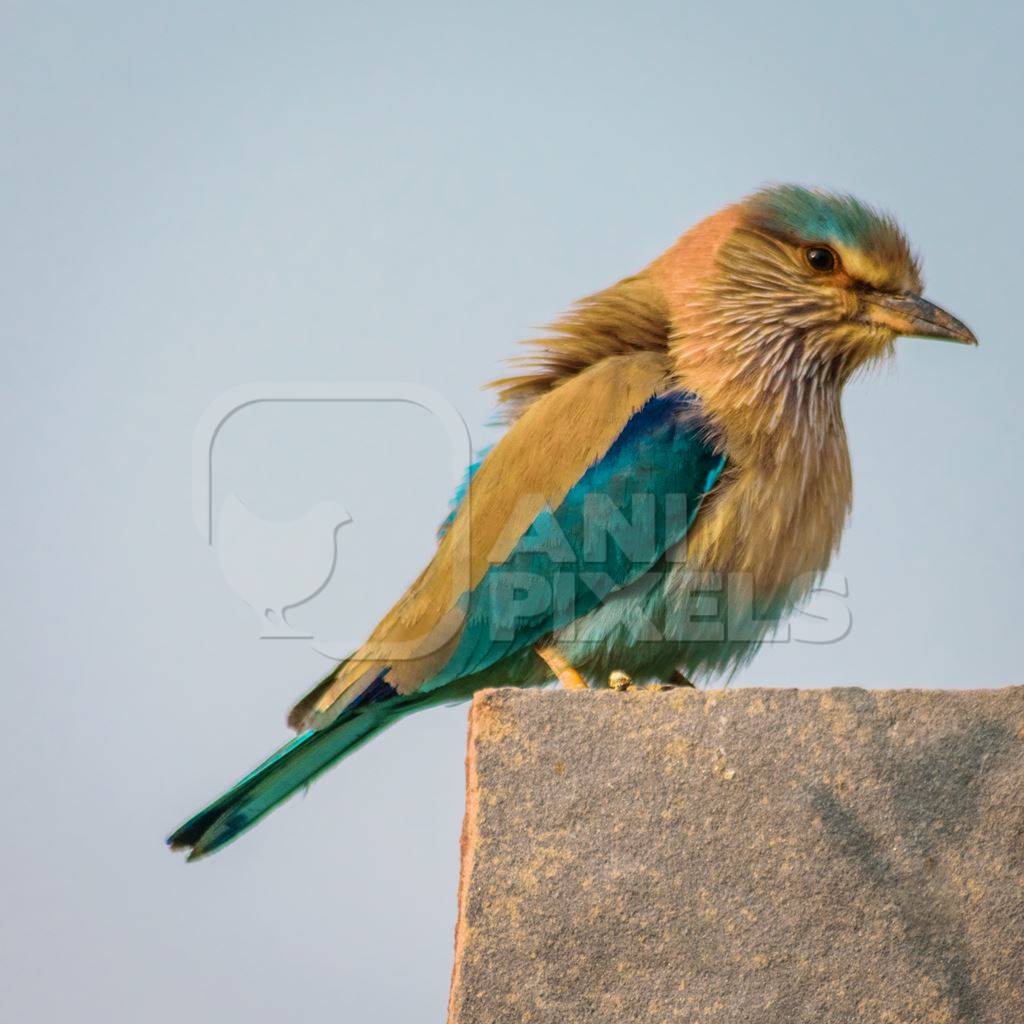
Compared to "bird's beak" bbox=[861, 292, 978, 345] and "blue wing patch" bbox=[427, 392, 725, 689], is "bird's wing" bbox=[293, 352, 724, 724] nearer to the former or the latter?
"blue wing patch" bbox=[427, 392, 725, 689]

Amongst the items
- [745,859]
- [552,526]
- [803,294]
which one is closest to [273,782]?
[552,526]

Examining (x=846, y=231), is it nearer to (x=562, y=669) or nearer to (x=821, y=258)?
(x=821, y=258)

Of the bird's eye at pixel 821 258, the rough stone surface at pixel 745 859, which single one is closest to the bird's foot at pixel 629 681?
the rough stone surface at pixel 745 859

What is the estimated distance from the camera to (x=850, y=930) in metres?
3.46

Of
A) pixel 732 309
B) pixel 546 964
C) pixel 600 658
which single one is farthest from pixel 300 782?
pixel 732 309

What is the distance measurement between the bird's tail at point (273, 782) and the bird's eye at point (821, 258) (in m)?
2.20

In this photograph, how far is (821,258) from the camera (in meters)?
5.52

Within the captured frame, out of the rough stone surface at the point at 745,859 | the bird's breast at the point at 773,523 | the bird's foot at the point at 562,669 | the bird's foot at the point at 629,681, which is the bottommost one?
the rough stone surface at the point at 745,859

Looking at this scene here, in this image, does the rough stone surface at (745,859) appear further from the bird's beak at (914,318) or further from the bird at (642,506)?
the bird's beak at (914,318)

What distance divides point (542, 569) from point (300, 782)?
1159 millimetres

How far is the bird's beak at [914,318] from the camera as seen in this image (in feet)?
17.7

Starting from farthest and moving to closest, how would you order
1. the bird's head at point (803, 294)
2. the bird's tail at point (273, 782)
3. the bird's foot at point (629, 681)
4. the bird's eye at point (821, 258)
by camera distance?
the bird's eye at point (821, 258) < the bird's head at point (803, 294) < the bird's tail at point (273, 782) < the bird's foot at point (629, 681)

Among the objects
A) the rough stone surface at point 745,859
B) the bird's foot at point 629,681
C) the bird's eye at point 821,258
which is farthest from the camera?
the bird's eye at point 821,258

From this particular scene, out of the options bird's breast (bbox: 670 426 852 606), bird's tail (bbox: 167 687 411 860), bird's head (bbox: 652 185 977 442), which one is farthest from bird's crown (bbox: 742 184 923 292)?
bird's tail (bbox: 167 687 411 860)
